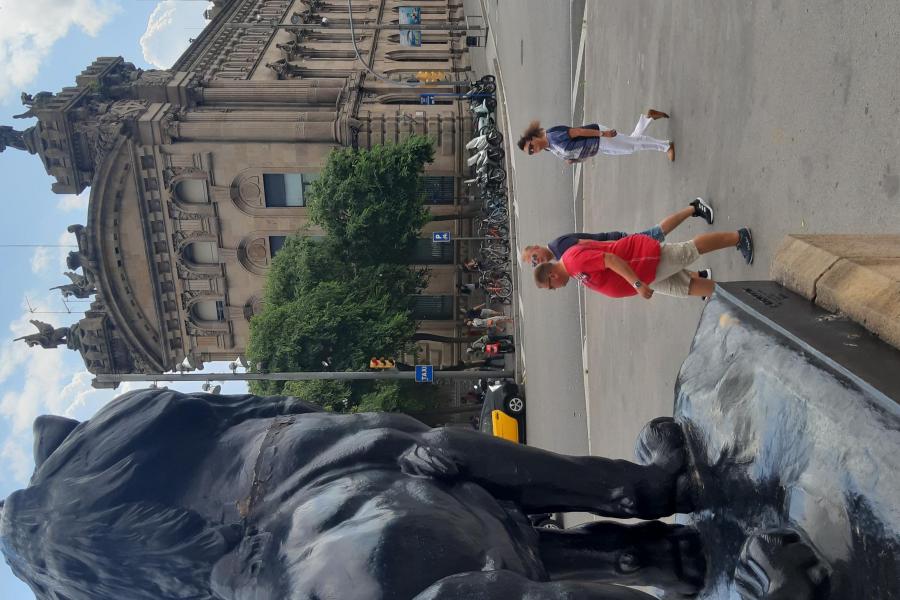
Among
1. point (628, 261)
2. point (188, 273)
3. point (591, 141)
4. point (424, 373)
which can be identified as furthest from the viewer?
point (188, 273)

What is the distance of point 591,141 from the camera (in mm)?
7855

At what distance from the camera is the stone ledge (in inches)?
105

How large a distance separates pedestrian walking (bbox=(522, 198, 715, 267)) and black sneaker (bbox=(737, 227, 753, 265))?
770 millimetres

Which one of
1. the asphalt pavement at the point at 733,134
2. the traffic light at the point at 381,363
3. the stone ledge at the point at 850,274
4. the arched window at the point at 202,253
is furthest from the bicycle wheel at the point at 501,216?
the stone ledge at the point at 850,274

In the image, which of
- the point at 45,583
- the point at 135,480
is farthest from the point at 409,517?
the point at 45,583

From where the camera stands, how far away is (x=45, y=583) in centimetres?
313

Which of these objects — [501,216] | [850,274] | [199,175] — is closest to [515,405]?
[501,216]

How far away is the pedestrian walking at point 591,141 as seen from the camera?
748cm

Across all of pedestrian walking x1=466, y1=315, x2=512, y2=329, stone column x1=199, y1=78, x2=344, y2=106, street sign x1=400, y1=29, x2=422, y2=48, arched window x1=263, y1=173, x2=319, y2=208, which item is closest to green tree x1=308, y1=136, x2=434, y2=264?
pedestrian walking x1=466, y1=315, x2=512, y2=329

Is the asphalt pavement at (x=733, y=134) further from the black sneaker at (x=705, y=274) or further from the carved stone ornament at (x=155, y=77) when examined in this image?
the carved stone ornament at (x=155, y=77)

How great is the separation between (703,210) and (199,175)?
2428 cm

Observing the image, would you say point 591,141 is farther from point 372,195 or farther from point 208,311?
point 208,311

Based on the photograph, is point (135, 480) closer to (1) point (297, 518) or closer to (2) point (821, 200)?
(1) point (297, 518)

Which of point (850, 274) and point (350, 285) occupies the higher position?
point (850, 274)
